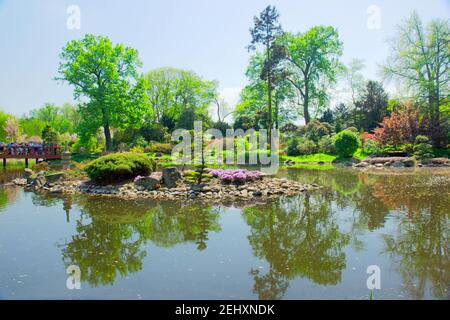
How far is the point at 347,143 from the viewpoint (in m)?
24.4

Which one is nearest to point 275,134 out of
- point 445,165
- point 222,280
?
point 445,165

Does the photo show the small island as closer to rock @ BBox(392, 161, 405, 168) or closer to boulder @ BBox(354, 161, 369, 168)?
boulder @ BBox(354, 161, 369, 168)

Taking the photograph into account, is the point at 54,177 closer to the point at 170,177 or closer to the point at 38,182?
the point at 38,182

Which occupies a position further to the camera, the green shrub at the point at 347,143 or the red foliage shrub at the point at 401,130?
the red foliage shrub at the point at 401,130

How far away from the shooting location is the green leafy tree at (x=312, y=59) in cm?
3819

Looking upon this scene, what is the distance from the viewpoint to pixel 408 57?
28516mm

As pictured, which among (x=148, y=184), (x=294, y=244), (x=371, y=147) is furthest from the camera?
(x=371, y=147)

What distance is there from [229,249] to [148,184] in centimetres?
688

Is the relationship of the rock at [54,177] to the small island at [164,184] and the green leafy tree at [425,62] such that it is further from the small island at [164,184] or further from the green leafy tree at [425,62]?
the green leafy tree at [425,62]

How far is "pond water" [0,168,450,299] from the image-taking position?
175 inches

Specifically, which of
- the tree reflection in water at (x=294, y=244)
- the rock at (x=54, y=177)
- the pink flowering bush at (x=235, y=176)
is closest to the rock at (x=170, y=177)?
the pink flowering bush at (x=235, y=176)

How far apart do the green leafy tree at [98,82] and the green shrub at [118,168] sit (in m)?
18.4

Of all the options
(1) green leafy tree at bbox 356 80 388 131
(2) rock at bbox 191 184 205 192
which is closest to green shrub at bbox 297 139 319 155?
(1) green leafy tree at bbox 356 80 388 131

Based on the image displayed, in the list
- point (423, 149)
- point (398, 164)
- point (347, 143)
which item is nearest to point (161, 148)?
point (347, 143)
